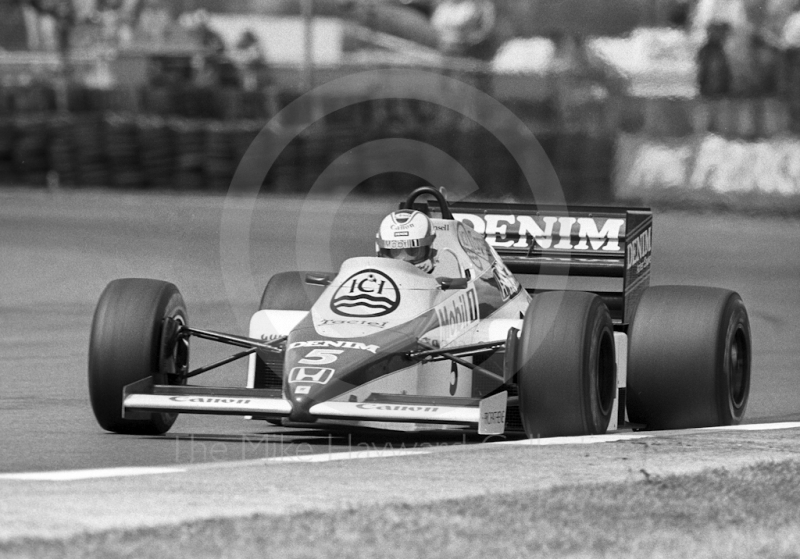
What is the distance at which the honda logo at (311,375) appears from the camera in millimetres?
7812

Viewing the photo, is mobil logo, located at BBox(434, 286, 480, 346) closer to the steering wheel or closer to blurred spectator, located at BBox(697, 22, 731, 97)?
the steering wheel

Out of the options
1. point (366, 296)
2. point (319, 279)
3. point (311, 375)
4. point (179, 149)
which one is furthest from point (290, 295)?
point (179, 149)

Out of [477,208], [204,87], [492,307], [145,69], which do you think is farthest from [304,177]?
[492,307]

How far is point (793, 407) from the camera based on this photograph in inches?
402

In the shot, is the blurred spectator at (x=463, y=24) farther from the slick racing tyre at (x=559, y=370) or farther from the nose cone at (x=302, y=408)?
the nose cone at (x=302, y=408)

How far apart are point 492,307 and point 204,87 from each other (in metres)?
23.7

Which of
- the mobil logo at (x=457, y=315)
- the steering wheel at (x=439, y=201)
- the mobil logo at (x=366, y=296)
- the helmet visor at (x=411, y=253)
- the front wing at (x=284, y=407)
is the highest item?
the steering wheel at (x=439, y=201)

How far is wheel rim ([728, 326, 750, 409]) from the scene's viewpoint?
29.4 feet

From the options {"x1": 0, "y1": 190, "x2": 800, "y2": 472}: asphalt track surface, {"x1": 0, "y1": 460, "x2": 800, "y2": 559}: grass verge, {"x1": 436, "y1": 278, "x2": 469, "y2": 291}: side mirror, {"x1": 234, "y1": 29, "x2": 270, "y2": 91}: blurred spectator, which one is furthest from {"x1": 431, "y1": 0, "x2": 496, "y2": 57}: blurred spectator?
{"x1": 0, "y1": 460, "x2": 800, "y2": 559}: grass verge

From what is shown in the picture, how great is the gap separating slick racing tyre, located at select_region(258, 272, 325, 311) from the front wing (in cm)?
164

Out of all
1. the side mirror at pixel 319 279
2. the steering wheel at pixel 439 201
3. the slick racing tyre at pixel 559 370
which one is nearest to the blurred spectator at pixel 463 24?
the steering wheel at pixel 439 201

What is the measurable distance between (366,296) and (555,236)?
2.64 meters

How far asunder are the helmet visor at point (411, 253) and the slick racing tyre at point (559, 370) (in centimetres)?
107

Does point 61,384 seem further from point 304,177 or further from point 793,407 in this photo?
point 304,177
